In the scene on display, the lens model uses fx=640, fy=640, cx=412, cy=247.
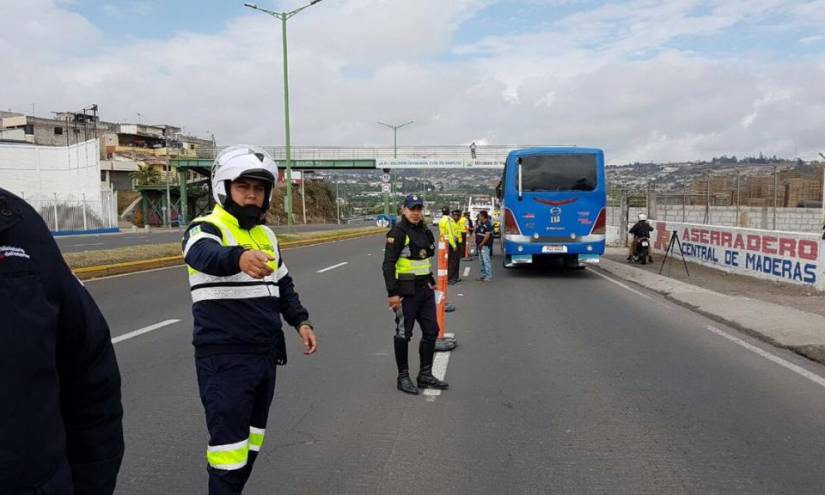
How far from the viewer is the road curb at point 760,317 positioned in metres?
7.68

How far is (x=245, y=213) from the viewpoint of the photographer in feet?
9.91

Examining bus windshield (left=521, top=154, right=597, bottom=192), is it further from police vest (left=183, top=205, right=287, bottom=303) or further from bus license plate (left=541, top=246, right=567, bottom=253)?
police vest (left=183, top=205, right=287, bottom=303)

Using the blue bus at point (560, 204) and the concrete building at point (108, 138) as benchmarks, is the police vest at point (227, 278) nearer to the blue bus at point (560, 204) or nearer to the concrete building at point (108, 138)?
the blue bus at point (560, 204)

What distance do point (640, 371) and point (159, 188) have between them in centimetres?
5773

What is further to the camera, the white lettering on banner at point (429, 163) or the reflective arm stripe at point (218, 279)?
the white lettering on banner at point (429, 163)

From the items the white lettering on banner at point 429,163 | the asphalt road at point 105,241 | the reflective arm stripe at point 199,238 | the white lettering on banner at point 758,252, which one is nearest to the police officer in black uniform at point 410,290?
the reflective arm stripe at point 199,238

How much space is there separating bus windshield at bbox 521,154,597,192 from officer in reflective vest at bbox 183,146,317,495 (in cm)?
1374

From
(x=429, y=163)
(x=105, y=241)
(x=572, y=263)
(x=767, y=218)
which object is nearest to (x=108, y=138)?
(x=429, y=163)

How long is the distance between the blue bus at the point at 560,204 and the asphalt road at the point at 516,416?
678 cm

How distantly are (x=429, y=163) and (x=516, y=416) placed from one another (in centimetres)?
4506

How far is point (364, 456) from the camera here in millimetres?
4277

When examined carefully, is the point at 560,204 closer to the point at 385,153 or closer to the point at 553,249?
the point at 553,249

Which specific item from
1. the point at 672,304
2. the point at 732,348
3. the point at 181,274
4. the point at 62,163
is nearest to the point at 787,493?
the point at 732,348

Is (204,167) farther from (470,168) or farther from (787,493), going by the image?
(787,493)
